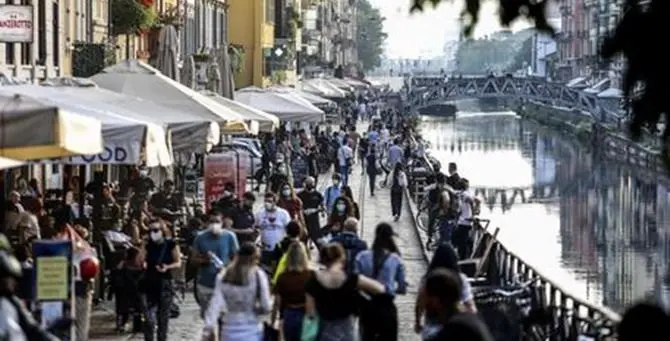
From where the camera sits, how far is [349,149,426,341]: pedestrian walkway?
77.3ft

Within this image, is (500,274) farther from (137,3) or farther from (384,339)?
(137,3)

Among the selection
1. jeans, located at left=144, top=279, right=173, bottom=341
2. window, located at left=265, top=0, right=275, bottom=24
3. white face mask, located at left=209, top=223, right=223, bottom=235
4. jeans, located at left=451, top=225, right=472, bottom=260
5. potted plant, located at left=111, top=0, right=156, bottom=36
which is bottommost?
jeans, located at left=451, top=225, right=472, bottom=260

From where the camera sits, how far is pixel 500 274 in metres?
25.1


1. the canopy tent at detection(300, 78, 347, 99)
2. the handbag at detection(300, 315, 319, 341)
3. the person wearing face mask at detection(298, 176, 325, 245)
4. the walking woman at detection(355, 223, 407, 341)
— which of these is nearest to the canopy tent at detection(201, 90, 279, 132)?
the person wearing face mask at detection(298, 176, 325, 245)

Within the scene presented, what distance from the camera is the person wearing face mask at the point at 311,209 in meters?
29.0

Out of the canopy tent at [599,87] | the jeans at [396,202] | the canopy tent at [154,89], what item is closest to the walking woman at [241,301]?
the canopy tent at [154,89]

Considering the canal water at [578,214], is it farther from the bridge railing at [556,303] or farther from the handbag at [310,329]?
the handbag at [310,329]

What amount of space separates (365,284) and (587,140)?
10164 centimetres

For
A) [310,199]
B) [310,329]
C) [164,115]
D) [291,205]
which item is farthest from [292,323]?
[310,199]

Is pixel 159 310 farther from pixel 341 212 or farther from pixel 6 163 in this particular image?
pixel 6 163

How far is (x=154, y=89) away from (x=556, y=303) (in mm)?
8394

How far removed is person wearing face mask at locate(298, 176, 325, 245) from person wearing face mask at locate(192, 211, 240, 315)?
8.87 meters

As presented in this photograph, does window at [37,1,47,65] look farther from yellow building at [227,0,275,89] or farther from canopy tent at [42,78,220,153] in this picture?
yellow building at [227,0,275,89]

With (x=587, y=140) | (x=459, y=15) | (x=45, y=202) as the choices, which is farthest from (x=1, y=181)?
(x=587, y=140)
